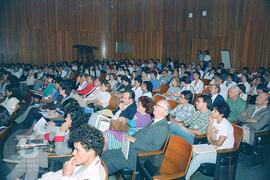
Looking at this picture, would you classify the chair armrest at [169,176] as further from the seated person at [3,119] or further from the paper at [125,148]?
the seated person at [3,119]

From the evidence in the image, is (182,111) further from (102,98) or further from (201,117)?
(102,98)

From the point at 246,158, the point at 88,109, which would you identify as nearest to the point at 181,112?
the point at 246,158

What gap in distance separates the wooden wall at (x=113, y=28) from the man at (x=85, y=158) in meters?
11.5

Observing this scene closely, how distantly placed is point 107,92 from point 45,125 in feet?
8.39

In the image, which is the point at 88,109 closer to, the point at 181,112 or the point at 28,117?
the point at 28,117

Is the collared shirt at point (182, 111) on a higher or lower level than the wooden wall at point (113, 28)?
lower

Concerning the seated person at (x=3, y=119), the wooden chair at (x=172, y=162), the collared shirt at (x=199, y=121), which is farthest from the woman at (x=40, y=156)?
the collared shirt at (x=199, y=121)

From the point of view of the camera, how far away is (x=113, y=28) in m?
16.5

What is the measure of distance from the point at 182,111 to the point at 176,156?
1.92m

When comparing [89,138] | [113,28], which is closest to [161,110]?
[89,138]

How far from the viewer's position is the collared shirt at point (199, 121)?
4.10 metres

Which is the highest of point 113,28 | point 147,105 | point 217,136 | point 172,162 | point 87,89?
point 113,28

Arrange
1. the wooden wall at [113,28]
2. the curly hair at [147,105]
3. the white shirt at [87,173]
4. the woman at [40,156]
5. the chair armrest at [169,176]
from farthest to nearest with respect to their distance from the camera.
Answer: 1. the wooden wall at [113,28]
2. the curly hair at [147,105]
3. the woman at [40,156]
4. the chair armrest at [169,176]
5. the white shirt at [87,173]

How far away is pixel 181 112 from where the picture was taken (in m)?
4.81
